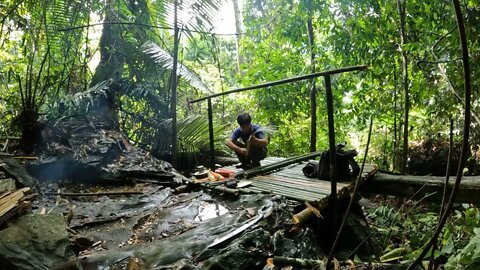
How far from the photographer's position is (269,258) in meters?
2.63

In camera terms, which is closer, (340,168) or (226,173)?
(340,168)

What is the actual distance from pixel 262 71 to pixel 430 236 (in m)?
5.47

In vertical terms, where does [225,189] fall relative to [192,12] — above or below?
below

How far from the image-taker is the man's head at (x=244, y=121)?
16.8 feet

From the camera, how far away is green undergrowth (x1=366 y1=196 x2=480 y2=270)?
2211mm

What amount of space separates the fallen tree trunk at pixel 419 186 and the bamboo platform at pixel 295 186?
0.63 ft

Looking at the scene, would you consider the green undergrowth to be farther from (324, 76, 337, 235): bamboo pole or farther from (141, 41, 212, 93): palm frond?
(141, 41, 212, 93): palm frond

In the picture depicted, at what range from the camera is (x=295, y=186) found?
4.21 metres

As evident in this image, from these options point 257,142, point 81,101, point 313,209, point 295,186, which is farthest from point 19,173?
point 313,209

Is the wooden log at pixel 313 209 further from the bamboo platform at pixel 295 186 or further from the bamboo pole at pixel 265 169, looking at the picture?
the bamboo pole at pixel 265 169

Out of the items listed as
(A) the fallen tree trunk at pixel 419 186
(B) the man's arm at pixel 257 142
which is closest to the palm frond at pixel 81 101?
(B) the man's arm at pixel 257 142

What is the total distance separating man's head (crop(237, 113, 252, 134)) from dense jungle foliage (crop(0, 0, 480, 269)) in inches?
50.1

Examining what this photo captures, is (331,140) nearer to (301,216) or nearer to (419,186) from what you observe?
(301,216)

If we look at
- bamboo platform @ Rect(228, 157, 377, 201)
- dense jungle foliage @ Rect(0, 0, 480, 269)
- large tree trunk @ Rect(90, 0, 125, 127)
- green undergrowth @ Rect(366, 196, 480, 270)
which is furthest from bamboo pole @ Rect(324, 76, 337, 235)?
large tree trunk @ Rect(90, 0, 125, 127)
